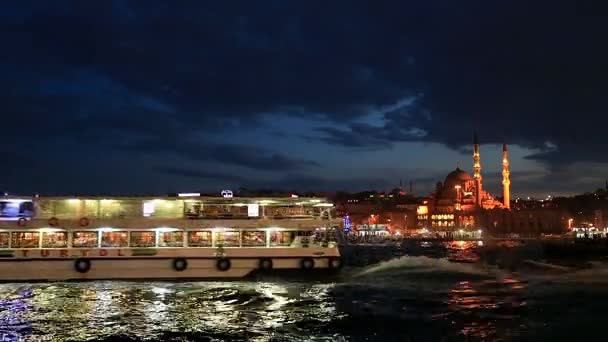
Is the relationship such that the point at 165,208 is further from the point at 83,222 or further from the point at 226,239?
the point at 83,222

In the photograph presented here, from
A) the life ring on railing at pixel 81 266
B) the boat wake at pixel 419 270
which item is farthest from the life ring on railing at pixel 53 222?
the boat wake at pixel 419 270

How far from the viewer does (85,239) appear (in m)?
36.6

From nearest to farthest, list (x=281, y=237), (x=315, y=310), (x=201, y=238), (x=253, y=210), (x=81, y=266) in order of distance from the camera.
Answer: (x=315, y=310)
(x=81, y=266)
(x=201, y=238)
(x=281, y=237)
(x=253, y=210)

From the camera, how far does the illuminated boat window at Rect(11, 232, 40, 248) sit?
36.0 metres

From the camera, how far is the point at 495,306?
25.5 metres

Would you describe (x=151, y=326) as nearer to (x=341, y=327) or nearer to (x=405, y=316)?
(x=341, y=327)

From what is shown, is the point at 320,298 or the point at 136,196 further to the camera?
the point at 136,196

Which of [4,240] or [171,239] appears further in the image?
[171,239]

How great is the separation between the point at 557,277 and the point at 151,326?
26.0 m

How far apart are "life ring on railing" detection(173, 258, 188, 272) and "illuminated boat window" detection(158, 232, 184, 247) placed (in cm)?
104

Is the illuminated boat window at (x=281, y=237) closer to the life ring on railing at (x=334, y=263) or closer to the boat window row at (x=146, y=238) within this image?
the boat window row at (x=146, y=238)

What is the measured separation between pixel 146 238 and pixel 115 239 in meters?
1.78

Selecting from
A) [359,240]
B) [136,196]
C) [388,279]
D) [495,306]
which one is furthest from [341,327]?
[359,240]

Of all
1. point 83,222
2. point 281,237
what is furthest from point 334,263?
point 83,222
